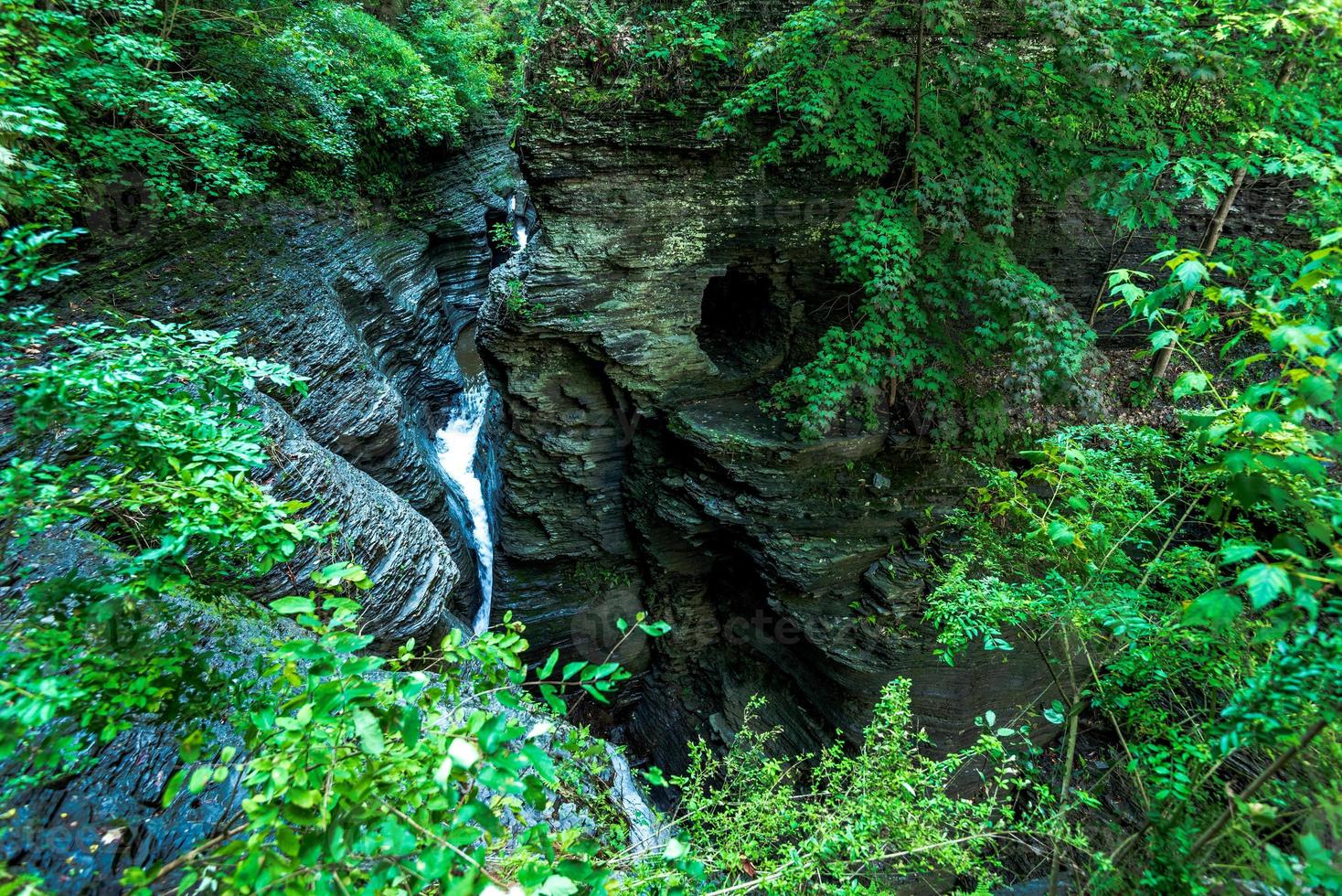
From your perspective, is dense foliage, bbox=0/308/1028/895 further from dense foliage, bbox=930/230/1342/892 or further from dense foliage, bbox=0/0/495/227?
dense foliage, bbox=0/0/495/227

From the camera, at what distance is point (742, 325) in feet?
31.1

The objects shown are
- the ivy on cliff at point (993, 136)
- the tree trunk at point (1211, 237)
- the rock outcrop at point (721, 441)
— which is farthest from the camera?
the rock outcrop at point (721, 441)

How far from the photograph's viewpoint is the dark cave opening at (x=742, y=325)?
28.9 feet

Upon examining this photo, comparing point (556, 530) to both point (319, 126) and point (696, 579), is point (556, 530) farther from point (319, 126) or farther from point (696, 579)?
point (319, 126)

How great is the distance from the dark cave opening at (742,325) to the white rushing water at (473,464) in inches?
179

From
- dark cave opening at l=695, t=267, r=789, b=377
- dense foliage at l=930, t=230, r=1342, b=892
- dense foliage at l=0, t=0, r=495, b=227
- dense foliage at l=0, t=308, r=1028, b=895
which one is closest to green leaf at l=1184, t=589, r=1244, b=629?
dense foliage at l=930, t=230, r=1342, b=892

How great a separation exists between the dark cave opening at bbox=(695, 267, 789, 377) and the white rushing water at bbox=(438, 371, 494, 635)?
454 cm

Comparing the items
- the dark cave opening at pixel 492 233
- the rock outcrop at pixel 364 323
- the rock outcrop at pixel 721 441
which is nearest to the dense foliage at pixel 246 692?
the rock outcrop at pixel 364 323

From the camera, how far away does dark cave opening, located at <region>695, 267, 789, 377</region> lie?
8812mm

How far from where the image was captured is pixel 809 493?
7859 millimetres

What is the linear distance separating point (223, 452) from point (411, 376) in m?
9.72

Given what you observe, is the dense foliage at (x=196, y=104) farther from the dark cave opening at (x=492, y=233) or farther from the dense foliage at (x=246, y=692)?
the dark cave opening at (x=492, y=233)

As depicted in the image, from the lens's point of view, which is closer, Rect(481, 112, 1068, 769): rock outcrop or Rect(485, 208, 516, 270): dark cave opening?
Rect(481, 112, 1068, 769): rock outcrop

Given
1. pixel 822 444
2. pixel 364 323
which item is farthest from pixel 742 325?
pixel 364 323
